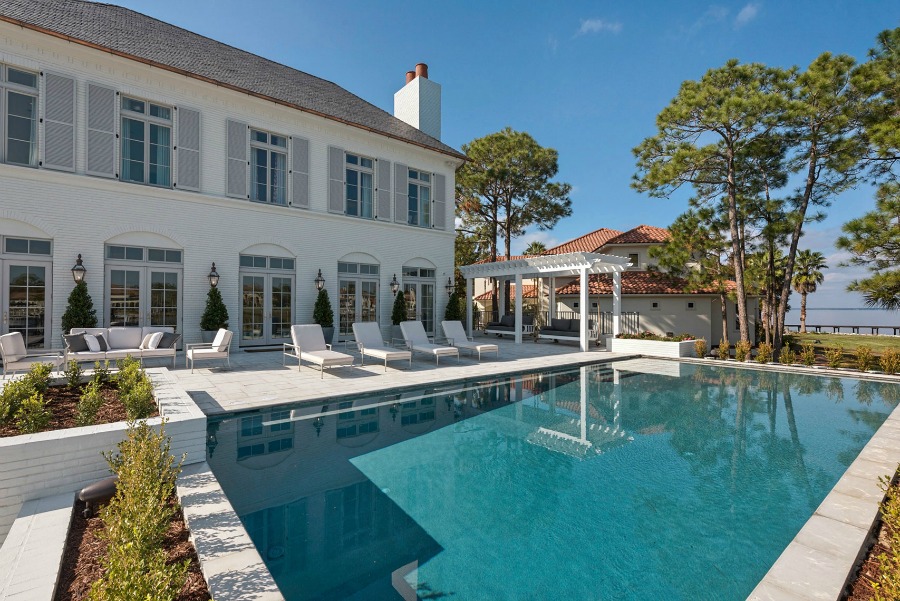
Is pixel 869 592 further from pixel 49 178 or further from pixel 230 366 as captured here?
pixel 49 178

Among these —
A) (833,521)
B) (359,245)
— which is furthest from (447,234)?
(833,521)

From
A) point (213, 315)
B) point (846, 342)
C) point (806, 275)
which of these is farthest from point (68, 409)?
point (806, 275)

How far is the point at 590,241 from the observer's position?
28.0 metres

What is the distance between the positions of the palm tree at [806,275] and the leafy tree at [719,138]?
22.5 meters

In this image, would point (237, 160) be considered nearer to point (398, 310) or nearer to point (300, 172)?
point (300, 172)

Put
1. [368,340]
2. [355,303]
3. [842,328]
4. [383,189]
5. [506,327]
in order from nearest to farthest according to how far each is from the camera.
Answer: [368,340] < [355,303] < [383,189] < [506,327] < [842,328]

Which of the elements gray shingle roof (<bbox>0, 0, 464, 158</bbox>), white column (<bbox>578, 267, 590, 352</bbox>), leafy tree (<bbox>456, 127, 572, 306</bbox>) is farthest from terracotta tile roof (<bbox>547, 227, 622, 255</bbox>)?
gray shingle roof (<bbox>0, 0, 464, 158</bbox>)

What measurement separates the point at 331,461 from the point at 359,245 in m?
11.7

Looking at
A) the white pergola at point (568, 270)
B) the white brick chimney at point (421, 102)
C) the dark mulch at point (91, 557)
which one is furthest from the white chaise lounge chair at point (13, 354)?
the white brick chimney at point (421, 102)

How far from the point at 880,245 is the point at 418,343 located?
1273cm

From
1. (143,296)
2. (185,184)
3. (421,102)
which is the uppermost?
(421,102)

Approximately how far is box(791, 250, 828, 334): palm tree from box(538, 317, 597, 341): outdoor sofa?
25.9 meters

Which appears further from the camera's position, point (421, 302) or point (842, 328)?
point (842, 328)

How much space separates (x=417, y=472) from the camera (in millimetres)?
4891
